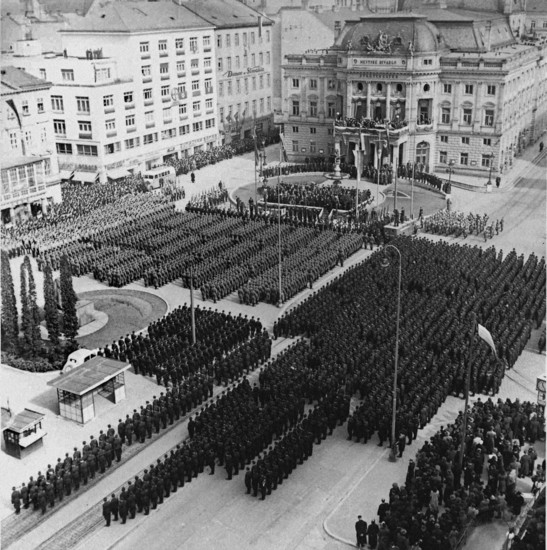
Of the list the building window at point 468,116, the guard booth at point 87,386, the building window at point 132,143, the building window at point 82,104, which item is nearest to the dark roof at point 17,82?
the building window at point 82,104

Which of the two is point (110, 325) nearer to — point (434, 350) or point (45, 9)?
point (434, 350)

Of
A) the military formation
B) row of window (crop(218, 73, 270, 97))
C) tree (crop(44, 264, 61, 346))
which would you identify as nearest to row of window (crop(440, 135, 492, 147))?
the military formation

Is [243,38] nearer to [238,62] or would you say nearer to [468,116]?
[238,62]

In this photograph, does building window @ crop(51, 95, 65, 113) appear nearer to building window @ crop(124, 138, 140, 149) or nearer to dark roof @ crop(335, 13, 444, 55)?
building window @ crop(124, 138, 140, 149)

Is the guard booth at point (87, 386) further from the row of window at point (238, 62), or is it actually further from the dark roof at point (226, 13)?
the dark roof at point (226, 13)

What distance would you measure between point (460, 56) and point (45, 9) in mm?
45699

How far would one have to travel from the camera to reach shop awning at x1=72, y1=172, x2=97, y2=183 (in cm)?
6309

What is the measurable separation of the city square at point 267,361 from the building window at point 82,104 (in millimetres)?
1821

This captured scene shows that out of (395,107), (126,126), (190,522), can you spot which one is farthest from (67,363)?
(395,107)

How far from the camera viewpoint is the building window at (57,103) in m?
63.8

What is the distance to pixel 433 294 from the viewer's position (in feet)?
126

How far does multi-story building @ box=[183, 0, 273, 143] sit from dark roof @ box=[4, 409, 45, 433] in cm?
5859

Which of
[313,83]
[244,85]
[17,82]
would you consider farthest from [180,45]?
[17,82]

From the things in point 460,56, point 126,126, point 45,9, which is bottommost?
point 126,126
